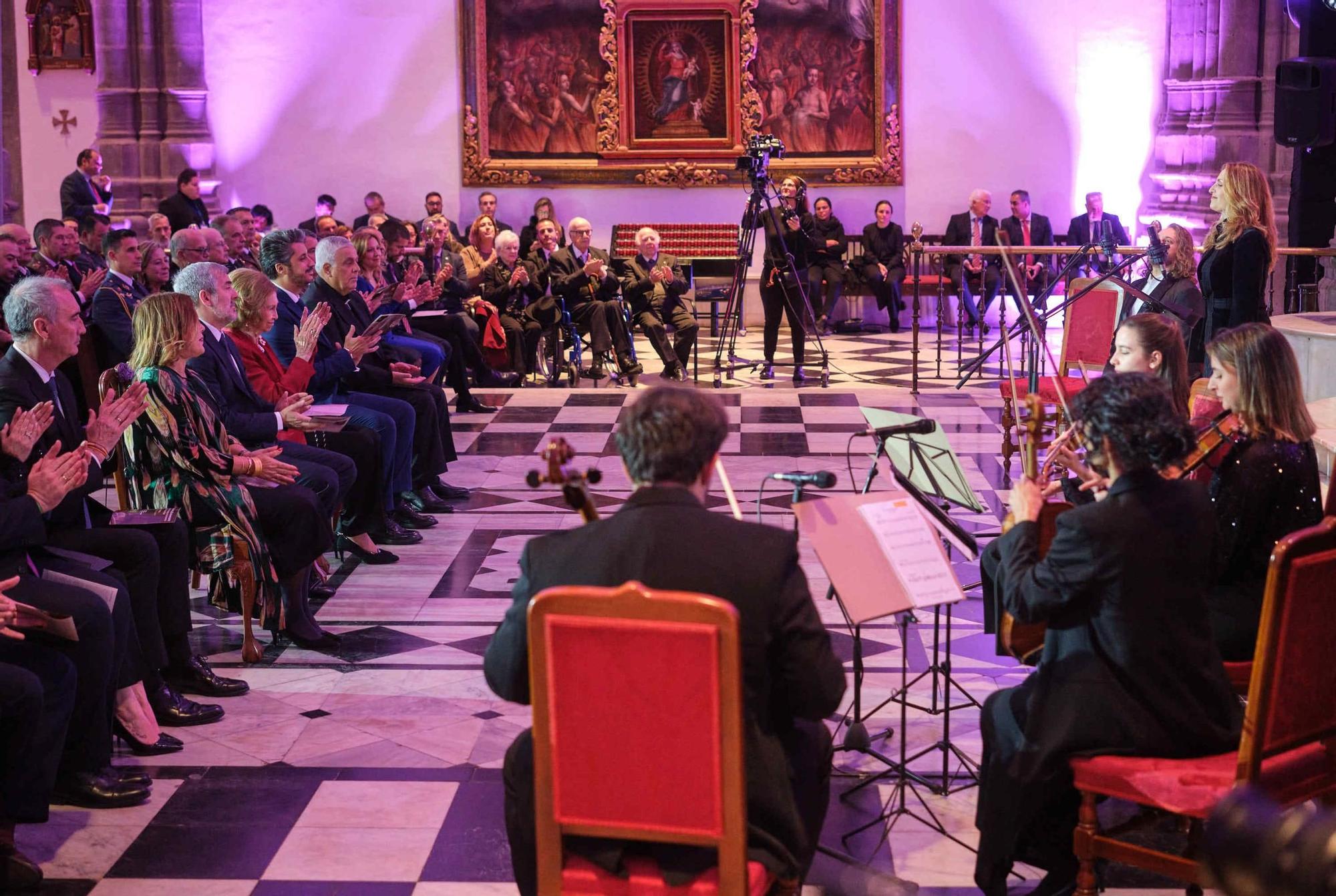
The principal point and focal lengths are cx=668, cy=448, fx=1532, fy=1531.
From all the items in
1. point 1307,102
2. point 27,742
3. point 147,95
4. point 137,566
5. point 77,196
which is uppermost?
point 147,95

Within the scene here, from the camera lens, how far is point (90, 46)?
1434 centimetres

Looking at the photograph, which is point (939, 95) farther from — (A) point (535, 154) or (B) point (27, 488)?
(B) point (27, 488)

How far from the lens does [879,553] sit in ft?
10.5

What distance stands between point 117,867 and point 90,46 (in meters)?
12.6

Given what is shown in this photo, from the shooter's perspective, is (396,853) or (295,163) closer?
(396,853)

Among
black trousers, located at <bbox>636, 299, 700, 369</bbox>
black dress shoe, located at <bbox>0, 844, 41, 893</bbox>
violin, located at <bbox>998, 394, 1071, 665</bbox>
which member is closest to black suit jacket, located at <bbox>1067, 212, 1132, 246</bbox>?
black trousers, located at <bbox>636, 299, 700, 369</bbox>

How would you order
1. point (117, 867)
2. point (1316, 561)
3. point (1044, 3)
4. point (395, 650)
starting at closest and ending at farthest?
point (1316, 561)
point (117, 867)
point (395, 650)
point (1044, 3)

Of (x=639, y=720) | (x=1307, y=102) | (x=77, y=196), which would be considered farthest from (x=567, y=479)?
(x=77, y=196)

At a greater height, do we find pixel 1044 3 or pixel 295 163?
pixel 1044 3

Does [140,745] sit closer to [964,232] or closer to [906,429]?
[906,429]

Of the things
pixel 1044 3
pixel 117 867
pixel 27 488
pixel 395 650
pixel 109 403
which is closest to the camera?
pixel 117 867

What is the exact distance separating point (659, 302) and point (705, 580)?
848cm

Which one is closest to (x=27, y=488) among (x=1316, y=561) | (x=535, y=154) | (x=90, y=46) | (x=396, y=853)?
(x=396, y=853)

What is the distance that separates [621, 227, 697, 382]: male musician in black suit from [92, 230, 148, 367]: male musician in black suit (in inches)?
172
